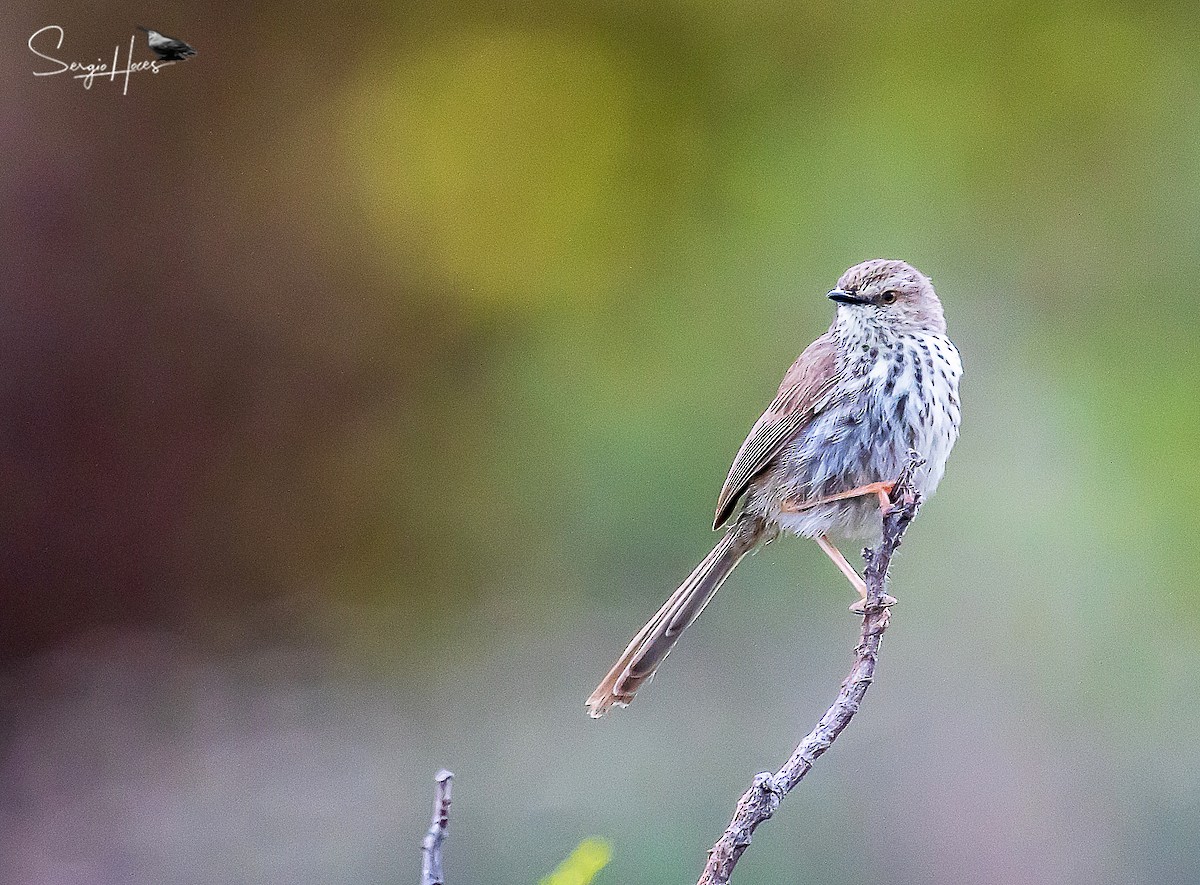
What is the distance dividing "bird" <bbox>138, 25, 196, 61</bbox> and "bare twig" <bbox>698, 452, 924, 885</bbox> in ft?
8.36

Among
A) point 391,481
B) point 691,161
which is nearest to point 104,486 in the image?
point 391,481

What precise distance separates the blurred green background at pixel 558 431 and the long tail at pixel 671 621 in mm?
833

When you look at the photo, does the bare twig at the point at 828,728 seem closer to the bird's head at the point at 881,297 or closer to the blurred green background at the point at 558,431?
the bird's head at the point at 881,297

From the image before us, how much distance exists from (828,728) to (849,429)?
1.08 m

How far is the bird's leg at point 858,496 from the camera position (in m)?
2.34

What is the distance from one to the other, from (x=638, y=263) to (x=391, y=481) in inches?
43.2

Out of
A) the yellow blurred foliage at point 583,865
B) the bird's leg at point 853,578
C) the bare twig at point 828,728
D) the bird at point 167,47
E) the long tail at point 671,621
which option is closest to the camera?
the yellow blurred foliage at point 583,865

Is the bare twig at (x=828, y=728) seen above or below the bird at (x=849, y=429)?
below

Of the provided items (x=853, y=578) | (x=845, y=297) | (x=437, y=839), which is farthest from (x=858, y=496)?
(x=437, y=839)

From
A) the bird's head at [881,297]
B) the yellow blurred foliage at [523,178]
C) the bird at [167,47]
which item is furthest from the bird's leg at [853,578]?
the bird at [167,47]

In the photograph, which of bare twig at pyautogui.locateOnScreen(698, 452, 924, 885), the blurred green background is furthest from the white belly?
the blurred green background

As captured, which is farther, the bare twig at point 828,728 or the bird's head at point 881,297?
the bird's head at point 881,297

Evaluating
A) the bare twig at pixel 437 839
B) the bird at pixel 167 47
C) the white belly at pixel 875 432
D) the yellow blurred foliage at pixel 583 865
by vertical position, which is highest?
the bird at pixel 167 47

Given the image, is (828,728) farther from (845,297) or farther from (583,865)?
(845,297)
